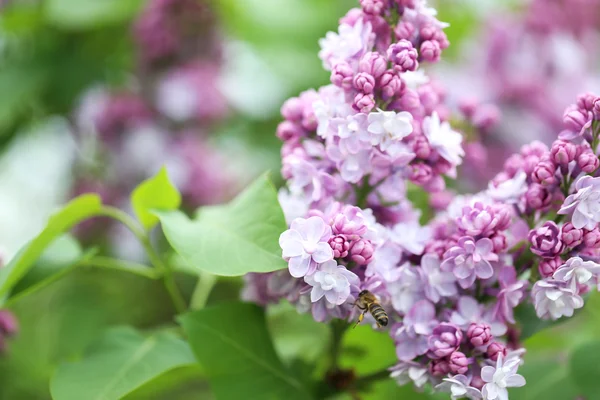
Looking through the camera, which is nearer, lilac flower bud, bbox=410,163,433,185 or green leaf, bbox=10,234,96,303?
lilac flower bud, bbox=410,163,433,185

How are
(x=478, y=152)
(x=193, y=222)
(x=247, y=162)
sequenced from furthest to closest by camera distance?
1. (x=247, y=162)
2. (x=478, y=152)
3. (x=193, y=222)

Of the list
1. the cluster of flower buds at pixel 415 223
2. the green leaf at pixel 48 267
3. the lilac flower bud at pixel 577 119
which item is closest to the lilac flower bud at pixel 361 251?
the cluster of flower buds at pixel 415 223

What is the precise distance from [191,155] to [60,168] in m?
0.40

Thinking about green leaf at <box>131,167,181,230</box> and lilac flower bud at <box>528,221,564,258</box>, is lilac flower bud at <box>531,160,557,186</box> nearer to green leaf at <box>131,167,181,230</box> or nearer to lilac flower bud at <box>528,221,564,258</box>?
lilac flower bud at <box>528,221,564,258</box>

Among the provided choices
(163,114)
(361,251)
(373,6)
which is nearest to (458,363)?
(361,251)

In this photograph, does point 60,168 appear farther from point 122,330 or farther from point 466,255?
point 466,255

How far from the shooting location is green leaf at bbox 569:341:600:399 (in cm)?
81

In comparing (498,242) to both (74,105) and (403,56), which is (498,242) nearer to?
(403,56)

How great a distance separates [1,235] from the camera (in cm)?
200

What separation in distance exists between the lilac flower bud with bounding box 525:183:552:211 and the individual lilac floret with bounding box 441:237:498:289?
65mm

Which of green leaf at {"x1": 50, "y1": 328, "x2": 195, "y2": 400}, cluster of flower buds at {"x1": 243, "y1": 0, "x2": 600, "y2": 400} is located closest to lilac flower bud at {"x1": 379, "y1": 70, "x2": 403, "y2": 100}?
cluster of flower buds at {"x1": 243, "y1": 0, "x2": 600, "y2": 400}

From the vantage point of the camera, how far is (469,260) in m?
0.67

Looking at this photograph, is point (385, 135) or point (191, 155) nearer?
point (385, 135)

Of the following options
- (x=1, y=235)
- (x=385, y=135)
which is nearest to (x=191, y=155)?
(x=1, y=235)
